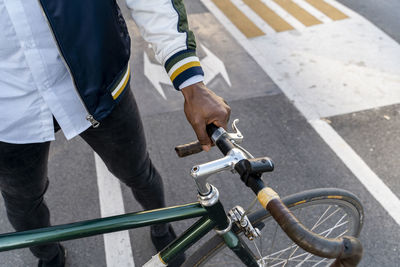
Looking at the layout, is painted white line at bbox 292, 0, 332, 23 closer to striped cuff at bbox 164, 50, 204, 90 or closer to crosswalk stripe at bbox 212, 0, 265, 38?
crosswalk stripe at bbox 212, 0, 265, 38

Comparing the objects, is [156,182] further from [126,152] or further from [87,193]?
[87,193]

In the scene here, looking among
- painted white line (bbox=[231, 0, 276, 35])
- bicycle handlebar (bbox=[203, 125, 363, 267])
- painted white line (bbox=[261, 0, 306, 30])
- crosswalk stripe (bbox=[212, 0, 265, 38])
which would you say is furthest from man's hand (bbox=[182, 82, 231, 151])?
painted white line (bbox=[261, 0, 306, 30])

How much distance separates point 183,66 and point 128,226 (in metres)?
0.59

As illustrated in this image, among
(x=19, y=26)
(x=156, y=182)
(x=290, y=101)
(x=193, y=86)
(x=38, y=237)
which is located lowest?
(x=290, y=101)

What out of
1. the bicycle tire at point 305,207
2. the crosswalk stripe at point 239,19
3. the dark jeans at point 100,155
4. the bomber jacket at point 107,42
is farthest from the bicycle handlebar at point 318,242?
the crosswalk stripe at point 239,19

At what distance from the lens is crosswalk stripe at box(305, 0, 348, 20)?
5.04 meters

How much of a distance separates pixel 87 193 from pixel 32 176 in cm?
119

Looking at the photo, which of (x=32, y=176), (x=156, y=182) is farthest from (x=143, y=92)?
(x=32, y=176)

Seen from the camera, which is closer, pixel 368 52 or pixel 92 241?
pixel 92 241

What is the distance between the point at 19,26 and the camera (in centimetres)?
114

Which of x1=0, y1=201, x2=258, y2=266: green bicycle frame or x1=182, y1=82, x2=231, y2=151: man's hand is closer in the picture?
x1=0, y1=201, x2=258, y2=266: green bicycle frame

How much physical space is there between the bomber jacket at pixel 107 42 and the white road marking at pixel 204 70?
7.52ft

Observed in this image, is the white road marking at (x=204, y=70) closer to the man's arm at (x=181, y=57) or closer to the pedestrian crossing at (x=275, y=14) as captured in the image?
the pedestrian crossing at (x=275, y=14)

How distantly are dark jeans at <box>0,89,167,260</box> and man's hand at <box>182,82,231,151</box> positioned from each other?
1.38 feet
